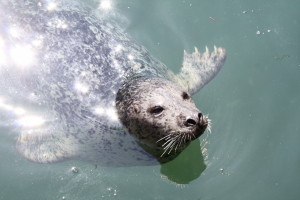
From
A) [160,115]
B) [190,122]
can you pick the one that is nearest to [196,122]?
[190,122]

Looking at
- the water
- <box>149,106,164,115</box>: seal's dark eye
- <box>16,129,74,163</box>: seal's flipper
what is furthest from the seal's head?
the water

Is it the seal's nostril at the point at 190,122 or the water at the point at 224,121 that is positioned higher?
the seal's nostril at the point at 190,122

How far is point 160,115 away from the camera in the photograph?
4008 mm

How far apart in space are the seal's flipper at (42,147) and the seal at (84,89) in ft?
0.04

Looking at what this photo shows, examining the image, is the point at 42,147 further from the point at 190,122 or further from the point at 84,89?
the point at 190,122

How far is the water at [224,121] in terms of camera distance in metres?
5.35

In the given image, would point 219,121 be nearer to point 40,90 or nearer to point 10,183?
point 40,90

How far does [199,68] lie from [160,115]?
2405mm

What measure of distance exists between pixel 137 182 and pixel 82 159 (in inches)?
30.2

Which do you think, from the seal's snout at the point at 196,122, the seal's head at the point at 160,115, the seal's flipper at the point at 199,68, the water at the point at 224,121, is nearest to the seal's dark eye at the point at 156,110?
the seal's head at the point at 160,115

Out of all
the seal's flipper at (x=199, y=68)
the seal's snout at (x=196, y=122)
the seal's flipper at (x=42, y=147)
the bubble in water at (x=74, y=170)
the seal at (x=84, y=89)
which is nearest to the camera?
the seal's snout at (x=196, y=122)

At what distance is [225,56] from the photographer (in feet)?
21.1

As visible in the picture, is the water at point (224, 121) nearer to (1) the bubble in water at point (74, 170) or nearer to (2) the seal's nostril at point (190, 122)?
(1) the bubble in water at point (74, 170)

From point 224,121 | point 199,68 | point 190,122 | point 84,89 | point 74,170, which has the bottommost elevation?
point 74,170
